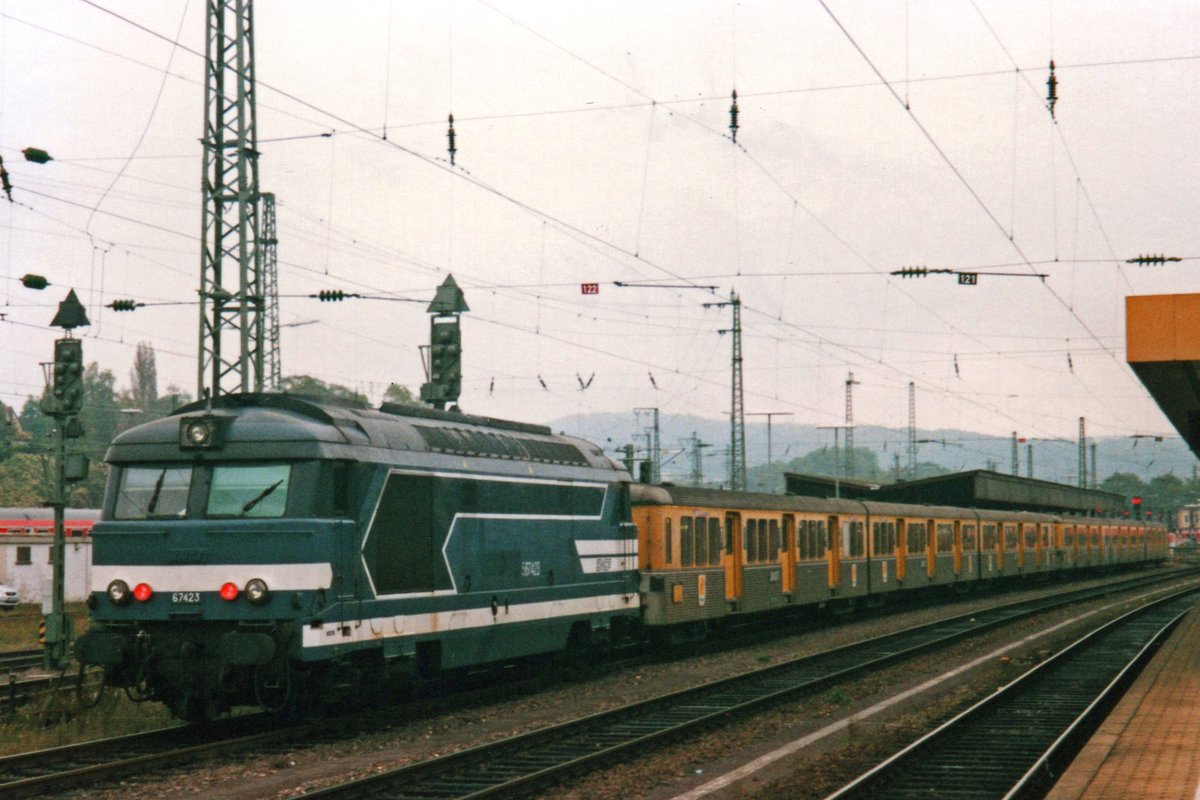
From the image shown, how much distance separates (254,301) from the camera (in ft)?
80.2

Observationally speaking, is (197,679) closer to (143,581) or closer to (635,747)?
(143,581)

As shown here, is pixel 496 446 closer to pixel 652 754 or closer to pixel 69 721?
pixel 652 754

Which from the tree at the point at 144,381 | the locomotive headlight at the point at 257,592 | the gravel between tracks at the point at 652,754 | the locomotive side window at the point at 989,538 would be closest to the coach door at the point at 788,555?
the gravel between tracks at the point at 652,754

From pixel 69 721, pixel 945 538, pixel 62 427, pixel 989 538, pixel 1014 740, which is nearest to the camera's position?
pixel 1014 740

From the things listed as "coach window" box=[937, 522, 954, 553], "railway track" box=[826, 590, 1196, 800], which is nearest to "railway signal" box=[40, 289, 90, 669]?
Result: "railway track" box=[826, 590, 1196, 800]

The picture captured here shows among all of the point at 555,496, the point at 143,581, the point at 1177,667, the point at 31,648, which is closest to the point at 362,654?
the point at 143,581

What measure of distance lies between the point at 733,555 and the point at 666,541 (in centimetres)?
402

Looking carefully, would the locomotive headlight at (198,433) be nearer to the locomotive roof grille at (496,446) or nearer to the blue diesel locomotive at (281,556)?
the blue diesel locomotive at (281,556)

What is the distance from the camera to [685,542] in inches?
1009

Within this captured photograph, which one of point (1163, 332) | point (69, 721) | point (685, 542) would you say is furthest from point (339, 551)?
point (685, 542)

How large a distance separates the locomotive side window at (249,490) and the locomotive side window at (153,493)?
353 mm

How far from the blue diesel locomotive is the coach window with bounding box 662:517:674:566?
7254mm

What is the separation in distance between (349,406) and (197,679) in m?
3.78

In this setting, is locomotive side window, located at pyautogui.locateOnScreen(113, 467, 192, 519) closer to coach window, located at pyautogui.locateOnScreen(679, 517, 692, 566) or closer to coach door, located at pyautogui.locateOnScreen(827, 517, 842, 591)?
coach window, located at pyautogui.locateOnScreen(679, 517, 692, 566)
